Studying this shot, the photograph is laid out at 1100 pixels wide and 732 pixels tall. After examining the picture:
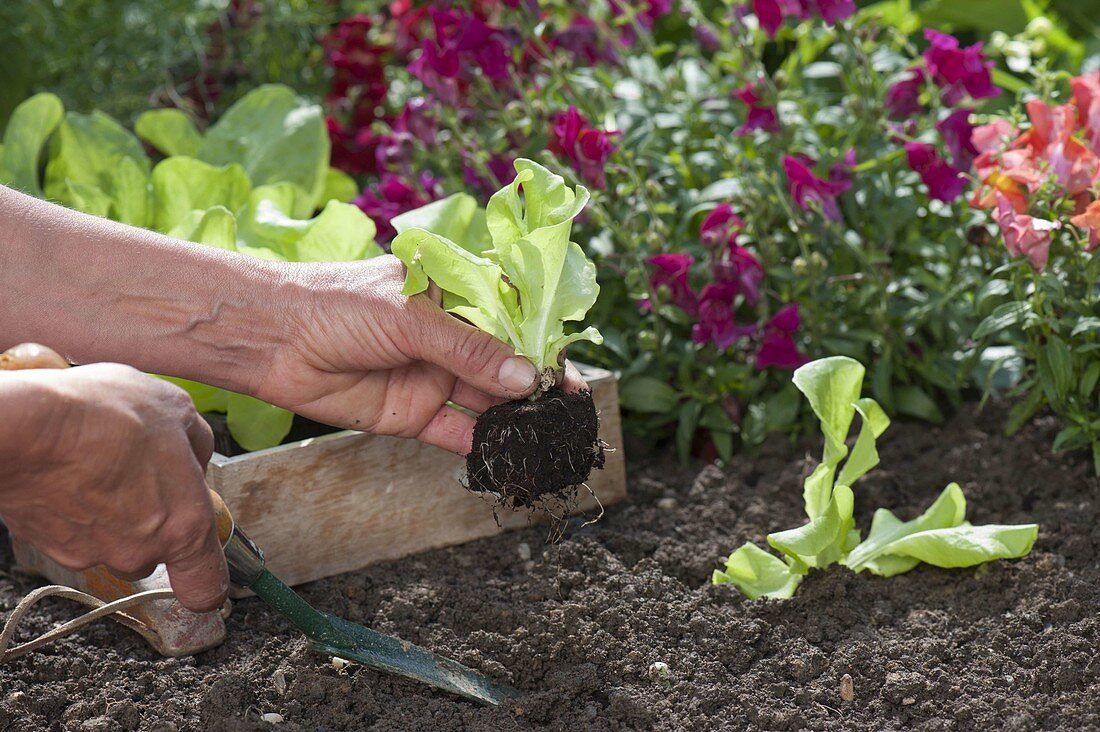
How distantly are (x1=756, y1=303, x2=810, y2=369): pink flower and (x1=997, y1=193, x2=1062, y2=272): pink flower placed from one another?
0.39 metres

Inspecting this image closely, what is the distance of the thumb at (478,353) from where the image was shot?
5.38 ft

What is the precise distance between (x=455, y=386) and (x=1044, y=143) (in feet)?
3.64

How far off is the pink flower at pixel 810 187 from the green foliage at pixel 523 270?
572mm

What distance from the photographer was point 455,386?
5.98ft

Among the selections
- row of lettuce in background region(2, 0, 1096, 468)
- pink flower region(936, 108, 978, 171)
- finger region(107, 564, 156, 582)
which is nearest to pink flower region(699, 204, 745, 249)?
row of lettuce in background region(2, 0, 1096, 468)

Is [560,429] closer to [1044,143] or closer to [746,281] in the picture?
[746,281]

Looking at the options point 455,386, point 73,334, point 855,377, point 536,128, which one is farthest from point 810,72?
point 73,334

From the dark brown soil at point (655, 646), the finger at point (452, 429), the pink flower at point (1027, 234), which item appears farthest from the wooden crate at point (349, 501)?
the pink flower at point (1027, 234)

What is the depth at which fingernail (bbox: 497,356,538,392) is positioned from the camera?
164cm

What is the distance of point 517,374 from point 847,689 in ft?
2.08

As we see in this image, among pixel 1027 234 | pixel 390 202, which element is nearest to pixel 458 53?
pixel 390 202

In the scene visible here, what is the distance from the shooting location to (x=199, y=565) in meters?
1.39

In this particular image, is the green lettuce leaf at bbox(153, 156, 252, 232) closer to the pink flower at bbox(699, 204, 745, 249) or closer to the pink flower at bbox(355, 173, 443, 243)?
the pink flower at bbox(355, 173, 443, 243)

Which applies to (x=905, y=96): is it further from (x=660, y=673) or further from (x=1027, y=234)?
(x=660, y=673)
